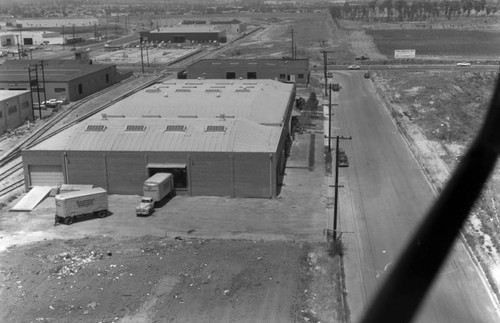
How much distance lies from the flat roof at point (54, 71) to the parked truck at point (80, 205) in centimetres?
2799

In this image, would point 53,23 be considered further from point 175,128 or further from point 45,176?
point 175,128

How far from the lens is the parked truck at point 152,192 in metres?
21.2

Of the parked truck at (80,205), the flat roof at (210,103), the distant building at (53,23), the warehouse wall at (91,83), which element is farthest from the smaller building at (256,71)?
the distant building at (53,23)

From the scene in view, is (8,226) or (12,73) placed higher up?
(12,73)

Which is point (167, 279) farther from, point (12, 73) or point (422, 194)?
point (12, 73)

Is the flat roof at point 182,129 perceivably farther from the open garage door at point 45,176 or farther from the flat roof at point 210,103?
the open garage door at point 45,176

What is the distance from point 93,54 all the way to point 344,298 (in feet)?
254

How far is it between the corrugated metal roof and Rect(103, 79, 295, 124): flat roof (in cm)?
323

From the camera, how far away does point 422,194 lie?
22297 mm

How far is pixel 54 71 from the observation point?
52.6 m

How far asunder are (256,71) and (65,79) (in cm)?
1546

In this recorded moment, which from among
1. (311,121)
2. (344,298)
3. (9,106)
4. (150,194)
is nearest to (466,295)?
(344,298)

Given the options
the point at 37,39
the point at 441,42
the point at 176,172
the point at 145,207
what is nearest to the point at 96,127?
the point at 176,172

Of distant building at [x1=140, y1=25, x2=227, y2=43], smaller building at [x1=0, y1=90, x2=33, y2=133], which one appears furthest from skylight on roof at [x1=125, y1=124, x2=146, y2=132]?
distant building at [x1=140, y1=25, x2=227, y2=43]
